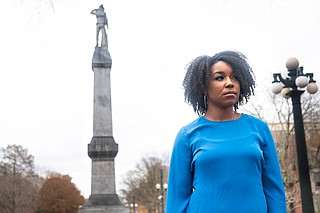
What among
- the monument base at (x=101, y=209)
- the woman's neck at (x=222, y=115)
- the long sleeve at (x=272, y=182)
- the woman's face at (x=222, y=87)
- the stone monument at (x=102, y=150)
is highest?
the stone monument at (x=102, y=150)

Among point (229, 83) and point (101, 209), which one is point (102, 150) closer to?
point (101, 209)

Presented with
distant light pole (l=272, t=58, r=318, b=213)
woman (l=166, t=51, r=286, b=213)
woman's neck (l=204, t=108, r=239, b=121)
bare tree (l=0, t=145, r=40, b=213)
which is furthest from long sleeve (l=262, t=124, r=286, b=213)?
bare tree (l=0, t=145, r=40, b=213)

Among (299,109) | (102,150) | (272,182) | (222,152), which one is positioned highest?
(102,150)

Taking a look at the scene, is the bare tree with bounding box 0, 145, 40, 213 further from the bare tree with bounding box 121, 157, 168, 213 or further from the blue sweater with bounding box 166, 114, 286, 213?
the blue sweater with bounding box 166, 114, 286, 213

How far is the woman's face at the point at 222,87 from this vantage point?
2.19 m

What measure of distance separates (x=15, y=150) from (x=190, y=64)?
4184 centimetres

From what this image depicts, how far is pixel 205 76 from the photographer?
2244mm

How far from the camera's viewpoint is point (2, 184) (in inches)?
1505

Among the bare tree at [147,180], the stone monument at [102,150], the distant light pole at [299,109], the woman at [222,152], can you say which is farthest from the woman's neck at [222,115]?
the bare tree at [147,180]

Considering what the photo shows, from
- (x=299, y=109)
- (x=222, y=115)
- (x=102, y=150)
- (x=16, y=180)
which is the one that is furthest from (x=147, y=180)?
(x=222, y=115)

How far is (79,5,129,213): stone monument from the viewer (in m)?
17.6

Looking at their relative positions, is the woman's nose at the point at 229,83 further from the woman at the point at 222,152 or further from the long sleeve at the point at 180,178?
the long sleeve at the point at 180,178

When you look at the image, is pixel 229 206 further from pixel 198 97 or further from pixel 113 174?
pixel 113 174

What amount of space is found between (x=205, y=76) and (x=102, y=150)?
16.2 m
